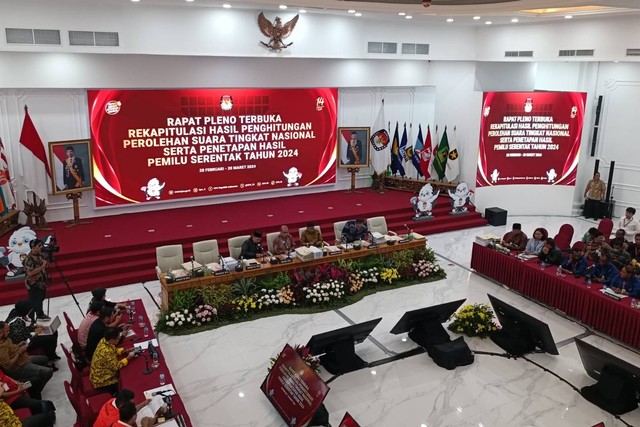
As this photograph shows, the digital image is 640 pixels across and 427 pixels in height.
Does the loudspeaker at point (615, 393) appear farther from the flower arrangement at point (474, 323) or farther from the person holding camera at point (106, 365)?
the person holding camera at point (106, 365)

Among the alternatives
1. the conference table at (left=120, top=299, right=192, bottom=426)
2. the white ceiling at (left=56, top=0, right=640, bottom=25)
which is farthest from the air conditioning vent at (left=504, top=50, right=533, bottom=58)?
the conference table at (left=120, top=299, right=192, bottom=426)

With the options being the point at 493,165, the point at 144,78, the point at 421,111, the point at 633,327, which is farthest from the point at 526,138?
the point at 144,78

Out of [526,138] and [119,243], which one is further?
[526,138]

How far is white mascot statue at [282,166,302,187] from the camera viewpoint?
45.7 feet

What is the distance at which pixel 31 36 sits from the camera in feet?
32.3

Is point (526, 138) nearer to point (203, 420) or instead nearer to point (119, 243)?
point (119, 243)

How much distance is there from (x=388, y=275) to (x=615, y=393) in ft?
13.6

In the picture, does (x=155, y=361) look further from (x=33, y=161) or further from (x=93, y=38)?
(x=33, y=161)

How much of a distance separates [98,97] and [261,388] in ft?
25.0

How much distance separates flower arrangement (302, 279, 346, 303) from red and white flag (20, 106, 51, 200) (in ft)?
19.3

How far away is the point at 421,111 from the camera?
15320 millimetres

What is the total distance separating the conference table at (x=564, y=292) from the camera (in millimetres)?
7824

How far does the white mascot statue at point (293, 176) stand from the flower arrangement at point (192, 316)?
6.12 meters

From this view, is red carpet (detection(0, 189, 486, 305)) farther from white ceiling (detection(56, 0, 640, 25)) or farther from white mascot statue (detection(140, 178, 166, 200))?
white ceiling (detection(56, 0, 640, 25))
